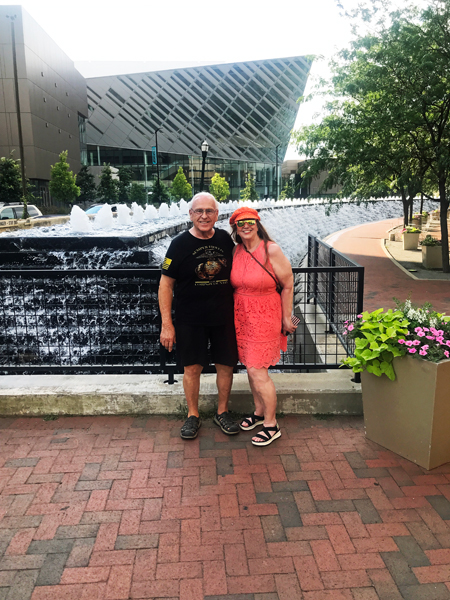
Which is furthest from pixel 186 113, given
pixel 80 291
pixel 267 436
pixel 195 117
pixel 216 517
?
pixel 216 517

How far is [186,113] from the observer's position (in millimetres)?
74250

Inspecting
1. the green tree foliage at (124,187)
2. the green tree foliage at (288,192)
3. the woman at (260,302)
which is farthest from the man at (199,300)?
the green tree foliage at (124,187)

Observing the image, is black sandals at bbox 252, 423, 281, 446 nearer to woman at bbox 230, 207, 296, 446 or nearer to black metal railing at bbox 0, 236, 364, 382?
woman at bbox 230, 207, 296, 446

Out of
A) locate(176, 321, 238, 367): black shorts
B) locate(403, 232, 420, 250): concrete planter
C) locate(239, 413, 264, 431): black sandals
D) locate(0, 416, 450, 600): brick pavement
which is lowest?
locate(0, 416, 450, 600): brick pavement

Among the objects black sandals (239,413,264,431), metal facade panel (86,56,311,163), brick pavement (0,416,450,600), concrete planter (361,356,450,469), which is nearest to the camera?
brick pavement (0,416,450,600)

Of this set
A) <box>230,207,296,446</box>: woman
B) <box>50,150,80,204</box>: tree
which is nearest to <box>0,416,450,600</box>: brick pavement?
<box>230,207,296,446</box>: woman

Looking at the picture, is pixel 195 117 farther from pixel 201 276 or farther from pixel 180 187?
pixel 201 276

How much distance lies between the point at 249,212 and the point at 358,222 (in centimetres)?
3907

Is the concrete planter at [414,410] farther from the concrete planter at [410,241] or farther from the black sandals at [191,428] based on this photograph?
the concrete planter at [410,241]

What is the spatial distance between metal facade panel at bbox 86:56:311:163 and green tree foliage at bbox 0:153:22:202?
41743 millimetres

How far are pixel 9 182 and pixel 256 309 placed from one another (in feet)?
111

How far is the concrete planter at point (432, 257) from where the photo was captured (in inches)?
607

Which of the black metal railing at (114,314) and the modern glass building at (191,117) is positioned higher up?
the modern glass building at (191,117)

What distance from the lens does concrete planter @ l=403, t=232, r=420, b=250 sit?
2011cm
